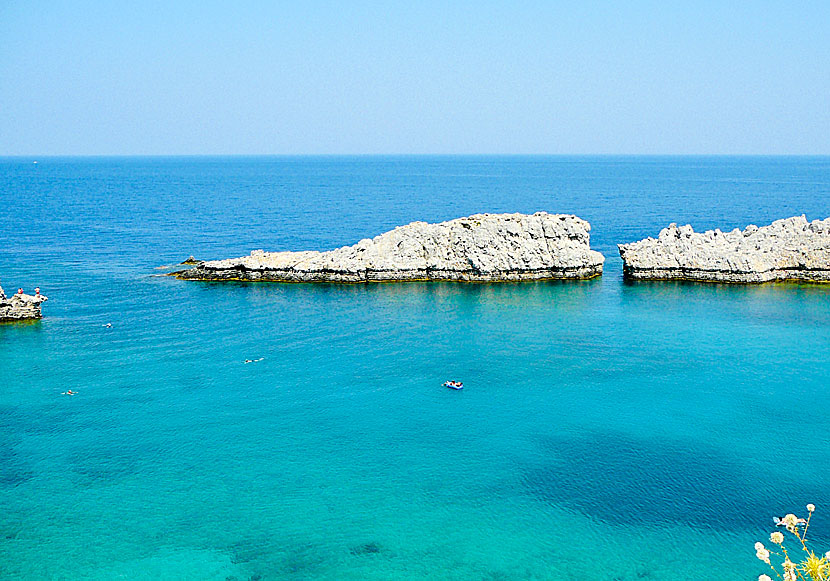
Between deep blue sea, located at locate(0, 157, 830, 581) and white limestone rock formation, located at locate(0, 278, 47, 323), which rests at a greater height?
white limestone rock formation, located at locate(0, 278, 47, 323)

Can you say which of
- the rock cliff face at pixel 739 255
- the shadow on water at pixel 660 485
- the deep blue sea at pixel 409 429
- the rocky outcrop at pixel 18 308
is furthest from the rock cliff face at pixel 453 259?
the shadow on water at pixel 660 485

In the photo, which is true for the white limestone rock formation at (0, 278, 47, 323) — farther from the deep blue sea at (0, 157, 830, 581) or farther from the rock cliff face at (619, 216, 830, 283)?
the rock cliff face at (619, 216, 830, 283)

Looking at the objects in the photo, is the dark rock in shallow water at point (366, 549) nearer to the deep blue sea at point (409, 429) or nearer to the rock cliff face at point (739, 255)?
the deep blue sea at point (409, 429)

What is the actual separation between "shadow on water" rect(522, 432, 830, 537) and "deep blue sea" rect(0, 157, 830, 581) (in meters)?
0.13

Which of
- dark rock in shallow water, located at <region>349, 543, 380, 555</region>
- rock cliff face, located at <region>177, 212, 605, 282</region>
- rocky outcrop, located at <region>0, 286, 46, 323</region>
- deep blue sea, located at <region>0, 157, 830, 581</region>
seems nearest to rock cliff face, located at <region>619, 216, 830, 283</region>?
deep blue sea, located at <region>0, 157, 830, 581</region>

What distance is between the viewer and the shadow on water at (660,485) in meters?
31.3

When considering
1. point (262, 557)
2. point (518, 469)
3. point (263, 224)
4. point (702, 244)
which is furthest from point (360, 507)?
point (263, 224)

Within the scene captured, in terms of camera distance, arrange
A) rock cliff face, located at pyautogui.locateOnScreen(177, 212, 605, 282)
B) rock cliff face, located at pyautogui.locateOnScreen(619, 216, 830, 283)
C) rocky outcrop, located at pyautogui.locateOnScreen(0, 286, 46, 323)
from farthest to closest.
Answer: rock cliff face, located at pyautogui.locateOnScreen(177, 212, 605, 282) < rock cliff face, located at pyautogui.locateOnScreen(619, 216, 830, 283) < rocky outcrop, located at pyautogui.locateOnScreen(0, 286, 46, 323)

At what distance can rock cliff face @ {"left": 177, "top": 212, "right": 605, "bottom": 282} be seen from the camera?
249ft

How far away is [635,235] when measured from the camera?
4272 inches

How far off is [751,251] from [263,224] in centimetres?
8136

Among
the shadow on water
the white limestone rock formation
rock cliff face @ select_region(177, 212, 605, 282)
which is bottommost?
the shadow on water

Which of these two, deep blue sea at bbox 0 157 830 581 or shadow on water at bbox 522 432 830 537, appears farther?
shadow on water at bbox 522 432 830 537

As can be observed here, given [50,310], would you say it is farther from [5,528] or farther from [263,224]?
[263,224]
